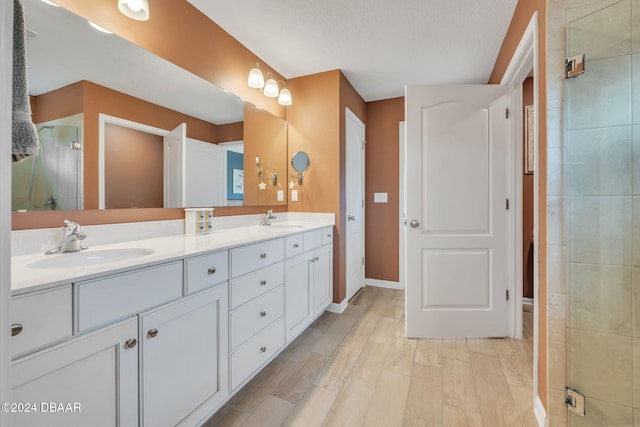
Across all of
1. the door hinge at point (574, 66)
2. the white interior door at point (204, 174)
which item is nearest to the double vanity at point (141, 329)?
the white interior door at point (204, 174)

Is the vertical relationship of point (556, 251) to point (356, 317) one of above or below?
above

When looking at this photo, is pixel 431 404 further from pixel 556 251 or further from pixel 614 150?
pixel 614 150

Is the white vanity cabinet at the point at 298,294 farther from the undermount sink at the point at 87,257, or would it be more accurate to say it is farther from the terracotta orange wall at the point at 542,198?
the terracotta orange wall at the point at 542,198

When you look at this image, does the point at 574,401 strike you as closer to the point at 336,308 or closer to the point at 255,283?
the point at 255,283

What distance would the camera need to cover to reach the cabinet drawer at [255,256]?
4.44ft

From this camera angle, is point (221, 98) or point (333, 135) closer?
point (221, 98)

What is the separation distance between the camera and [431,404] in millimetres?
1406

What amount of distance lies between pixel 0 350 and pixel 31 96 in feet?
3.79

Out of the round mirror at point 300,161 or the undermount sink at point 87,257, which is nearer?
the undermount sink at point 87,257

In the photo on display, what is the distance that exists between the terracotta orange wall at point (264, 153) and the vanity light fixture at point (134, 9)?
90 cm

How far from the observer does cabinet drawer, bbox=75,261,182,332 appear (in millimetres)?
786

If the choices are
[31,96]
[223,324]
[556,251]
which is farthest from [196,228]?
[556,251]

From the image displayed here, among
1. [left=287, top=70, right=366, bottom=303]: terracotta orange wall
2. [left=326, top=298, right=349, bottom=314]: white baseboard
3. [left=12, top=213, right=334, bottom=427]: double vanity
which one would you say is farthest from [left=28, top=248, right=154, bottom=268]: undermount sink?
[left=326, top=298, right=349, bottom=314]: white baseboard

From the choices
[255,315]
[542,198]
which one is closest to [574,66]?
[542,198]
